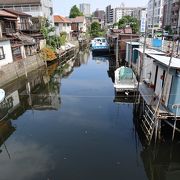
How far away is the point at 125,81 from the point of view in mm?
20406

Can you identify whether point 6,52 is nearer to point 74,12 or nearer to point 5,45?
point 5,45

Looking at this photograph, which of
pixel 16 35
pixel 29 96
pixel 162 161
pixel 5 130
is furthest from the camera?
pixel 16 35

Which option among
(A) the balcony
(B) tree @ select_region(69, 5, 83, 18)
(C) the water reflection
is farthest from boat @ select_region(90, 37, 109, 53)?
(B) tree @ select_region(69, 5, 83, 18)

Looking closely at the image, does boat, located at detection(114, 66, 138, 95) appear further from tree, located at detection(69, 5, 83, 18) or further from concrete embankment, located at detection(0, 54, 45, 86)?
tree, located at detection(69, 5, 83, 18)

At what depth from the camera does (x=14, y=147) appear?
39.7 ft

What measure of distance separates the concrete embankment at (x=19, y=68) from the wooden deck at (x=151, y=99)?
15.3m

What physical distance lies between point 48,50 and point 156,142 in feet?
93.0

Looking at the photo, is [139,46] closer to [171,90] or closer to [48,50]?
[48,50]

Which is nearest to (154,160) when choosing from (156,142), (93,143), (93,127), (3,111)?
(156,142)

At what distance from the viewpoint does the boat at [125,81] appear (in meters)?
19.4

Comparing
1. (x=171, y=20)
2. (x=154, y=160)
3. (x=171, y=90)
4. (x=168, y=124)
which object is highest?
(x=171, y=20)

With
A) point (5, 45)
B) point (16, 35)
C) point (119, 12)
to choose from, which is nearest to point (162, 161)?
point (5, 45)

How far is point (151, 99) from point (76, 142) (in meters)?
5.80

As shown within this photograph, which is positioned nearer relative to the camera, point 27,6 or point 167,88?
point 167,88
